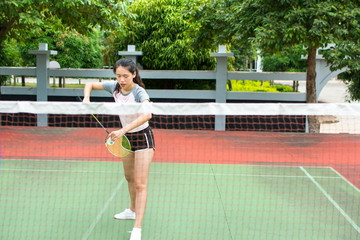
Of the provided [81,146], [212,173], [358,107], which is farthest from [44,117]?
[358,107]

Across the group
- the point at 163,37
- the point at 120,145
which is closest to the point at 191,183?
the point at 120,145

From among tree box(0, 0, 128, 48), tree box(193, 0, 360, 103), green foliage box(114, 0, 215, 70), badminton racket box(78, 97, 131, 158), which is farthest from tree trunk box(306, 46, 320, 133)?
badminton racket box(78, 97, 131, 158)

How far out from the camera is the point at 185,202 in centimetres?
644

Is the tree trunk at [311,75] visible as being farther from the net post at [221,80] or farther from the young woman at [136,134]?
the young woman at [136,134]

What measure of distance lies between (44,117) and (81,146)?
3910 millimetres

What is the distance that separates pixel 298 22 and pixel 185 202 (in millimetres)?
5821

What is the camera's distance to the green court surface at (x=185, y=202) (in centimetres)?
526

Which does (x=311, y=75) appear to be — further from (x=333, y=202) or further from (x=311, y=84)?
(x=333, y=202)

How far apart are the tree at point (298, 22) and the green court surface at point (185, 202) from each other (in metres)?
3.15

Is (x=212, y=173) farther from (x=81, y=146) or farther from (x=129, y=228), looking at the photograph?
(x=81, y=146)

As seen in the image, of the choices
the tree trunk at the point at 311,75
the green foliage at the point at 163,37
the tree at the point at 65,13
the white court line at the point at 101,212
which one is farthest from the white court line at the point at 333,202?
the green foliage at the point at 163,37

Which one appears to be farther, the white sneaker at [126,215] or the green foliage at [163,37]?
the green foliage at [163,37]

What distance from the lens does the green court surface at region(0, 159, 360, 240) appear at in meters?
5.26

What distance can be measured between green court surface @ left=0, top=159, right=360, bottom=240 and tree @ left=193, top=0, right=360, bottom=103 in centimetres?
315
